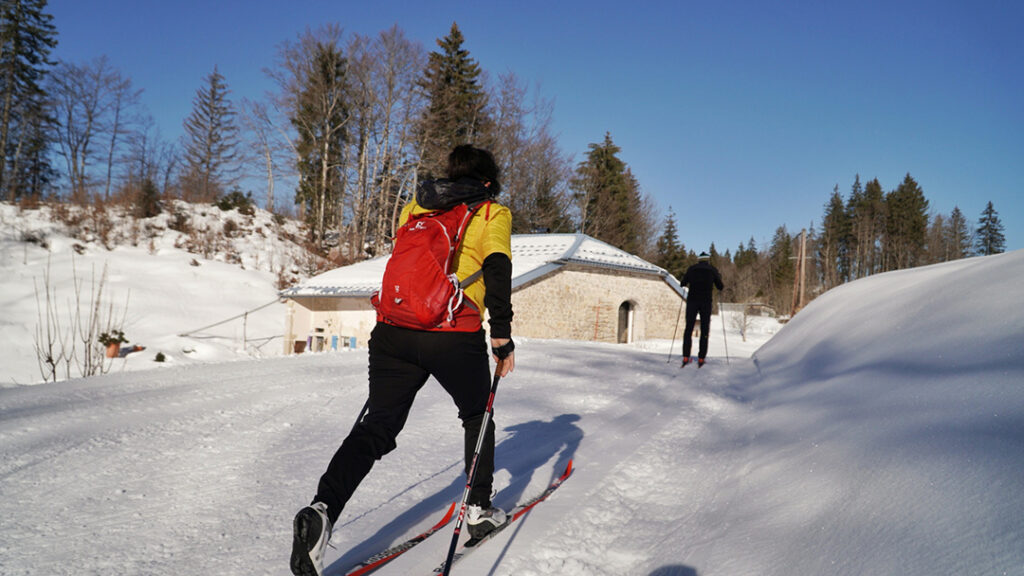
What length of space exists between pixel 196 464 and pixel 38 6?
38.7 meters

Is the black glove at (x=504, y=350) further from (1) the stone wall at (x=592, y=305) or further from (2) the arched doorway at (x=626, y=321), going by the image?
(2) the arched doorway at (x=626, y=321)

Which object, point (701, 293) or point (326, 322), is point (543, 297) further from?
point (701, 293)

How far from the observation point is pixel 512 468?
3.44 meters

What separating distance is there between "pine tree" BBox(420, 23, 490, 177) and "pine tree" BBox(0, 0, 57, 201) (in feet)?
68.7

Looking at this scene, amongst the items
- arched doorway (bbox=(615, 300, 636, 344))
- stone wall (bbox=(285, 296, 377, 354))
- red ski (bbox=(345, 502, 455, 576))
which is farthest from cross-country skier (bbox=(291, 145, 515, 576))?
arched doorway (bbox=(615, 300, 636, 344))

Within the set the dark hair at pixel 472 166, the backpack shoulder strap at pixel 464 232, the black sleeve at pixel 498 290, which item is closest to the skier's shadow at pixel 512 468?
the black sleeve at pixel 498 290

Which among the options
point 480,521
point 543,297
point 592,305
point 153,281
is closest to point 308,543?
point 480,521

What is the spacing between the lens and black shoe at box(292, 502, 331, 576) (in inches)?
71.6

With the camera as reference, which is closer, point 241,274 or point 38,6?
point 241,274

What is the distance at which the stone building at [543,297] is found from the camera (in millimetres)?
18531

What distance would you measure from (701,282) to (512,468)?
5.99 meters

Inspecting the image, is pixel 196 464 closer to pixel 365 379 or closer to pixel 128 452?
pixel 128 452

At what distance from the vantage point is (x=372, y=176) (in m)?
26.6

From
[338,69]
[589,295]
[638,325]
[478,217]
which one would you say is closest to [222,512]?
[478,217]
